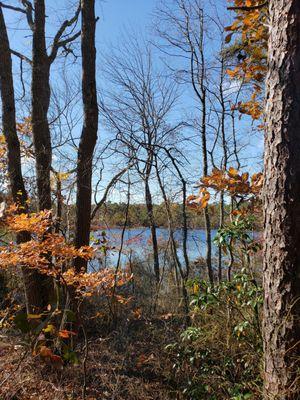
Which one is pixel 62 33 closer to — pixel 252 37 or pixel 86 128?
pixel 86 128

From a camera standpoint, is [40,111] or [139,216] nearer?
[40,111]

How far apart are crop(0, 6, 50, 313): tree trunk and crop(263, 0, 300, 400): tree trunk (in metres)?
3.89

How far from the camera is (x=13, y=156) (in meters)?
5.55

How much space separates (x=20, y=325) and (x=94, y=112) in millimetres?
2911

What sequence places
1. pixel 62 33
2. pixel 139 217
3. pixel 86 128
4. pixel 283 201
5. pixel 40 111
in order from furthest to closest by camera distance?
pixel 139 217 → pixel 62 33 → pixel 40 111 → pixel 86 128 → pixel 283 201

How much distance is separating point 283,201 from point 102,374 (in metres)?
4.02

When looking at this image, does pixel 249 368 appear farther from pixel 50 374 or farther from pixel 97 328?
pixel 97 328

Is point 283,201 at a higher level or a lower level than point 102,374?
higher

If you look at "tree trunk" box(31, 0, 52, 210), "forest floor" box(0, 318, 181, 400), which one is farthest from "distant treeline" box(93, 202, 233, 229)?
"forest floor" box(0, 318, 181, 400)

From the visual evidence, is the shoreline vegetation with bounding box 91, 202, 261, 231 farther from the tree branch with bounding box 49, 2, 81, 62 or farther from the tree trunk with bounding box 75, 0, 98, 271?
the tree branch with bounding box 49, 2, 81, 62

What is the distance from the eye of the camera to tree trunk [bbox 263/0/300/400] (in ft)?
7.04

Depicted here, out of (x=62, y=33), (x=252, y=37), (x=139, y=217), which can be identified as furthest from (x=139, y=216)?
(x=252, y=37)

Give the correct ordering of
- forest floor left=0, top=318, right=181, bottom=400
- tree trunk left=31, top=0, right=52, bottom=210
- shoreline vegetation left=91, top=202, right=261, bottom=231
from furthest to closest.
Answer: shoreline vegetation left=91, top=202, right=261, bottom=231
tree trunk left=31, top=0, right=52, bottom=210
forest floor left=0, top=318, right=181, bottom=400

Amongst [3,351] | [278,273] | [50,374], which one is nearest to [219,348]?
[278,273]
